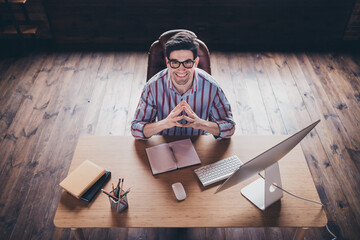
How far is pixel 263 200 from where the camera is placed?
1.48 m

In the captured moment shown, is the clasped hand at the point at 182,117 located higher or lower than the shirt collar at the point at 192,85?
lower

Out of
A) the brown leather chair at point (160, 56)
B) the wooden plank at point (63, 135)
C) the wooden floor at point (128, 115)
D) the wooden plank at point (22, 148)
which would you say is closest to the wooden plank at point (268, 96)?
the wooden floor at point (128, 115)

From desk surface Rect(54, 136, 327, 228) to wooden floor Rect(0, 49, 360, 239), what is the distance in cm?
78

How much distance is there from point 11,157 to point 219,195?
204cm

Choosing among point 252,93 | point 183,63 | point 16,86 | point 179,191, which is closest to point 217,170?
point 179,191

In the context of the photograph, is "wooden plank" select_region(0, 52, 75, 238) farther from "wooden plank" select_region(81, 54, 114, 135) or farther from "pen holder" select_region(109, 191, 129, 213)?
"pen holder" select_region(109, 191, 129, 213)

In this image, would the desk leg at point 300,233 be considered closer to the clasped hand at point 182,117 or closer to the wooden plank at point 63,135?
the clasped hand at point 182,117

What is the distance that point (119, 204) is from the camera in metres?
1.40

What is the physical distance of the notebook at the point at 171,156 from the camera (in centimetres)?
160

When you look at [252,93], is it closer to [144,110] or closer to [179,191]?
[144,110]

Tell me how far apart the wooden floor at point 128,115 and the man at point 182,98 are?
875mm

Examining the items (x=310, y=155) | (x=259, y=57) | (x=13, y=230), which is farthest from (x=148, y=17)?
(x=13, y=230)

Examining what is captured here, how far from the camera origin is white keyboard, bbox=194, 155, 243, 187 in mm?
1546

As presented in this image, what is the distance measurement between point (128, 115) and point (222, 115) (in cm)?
148
